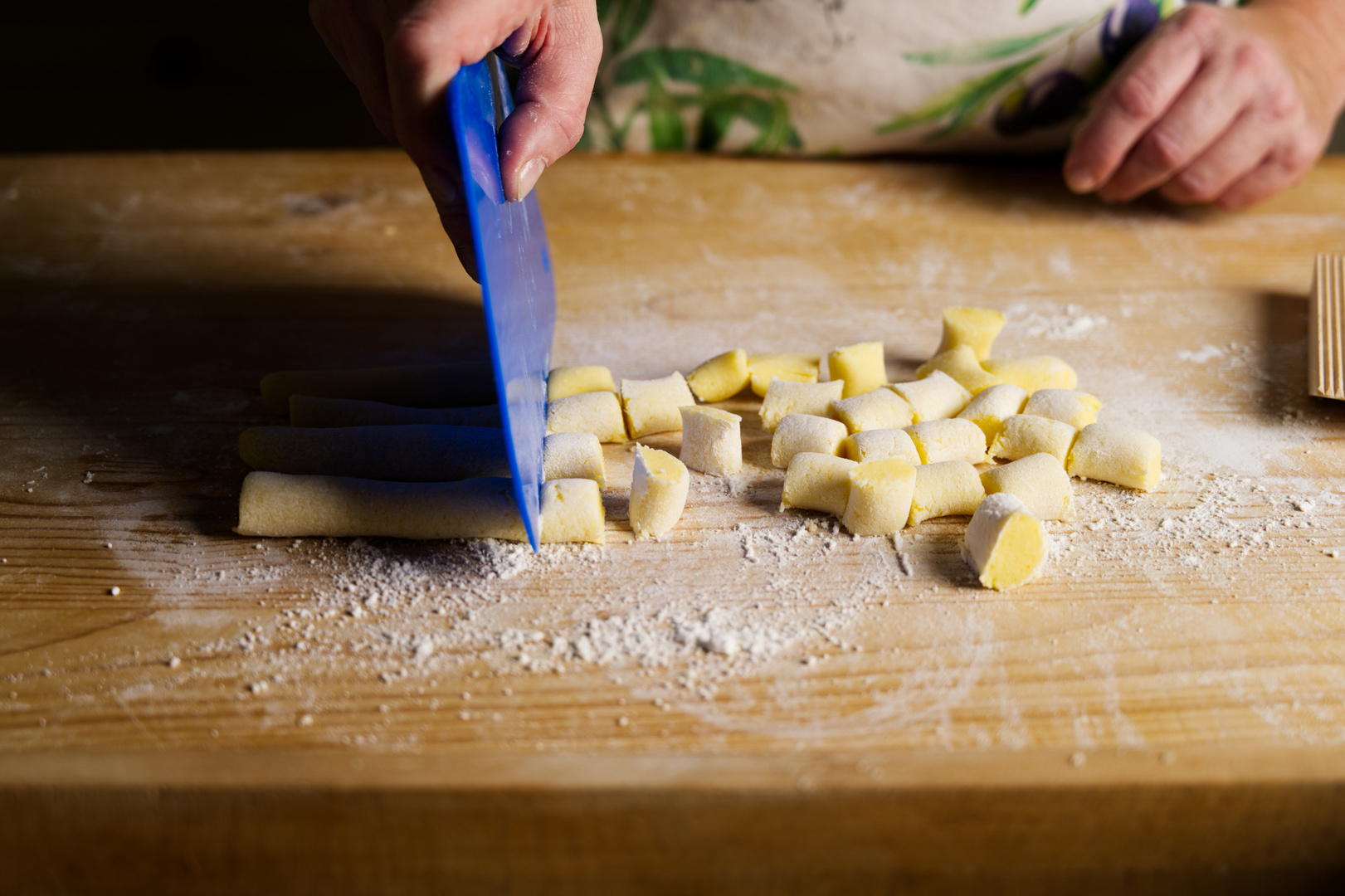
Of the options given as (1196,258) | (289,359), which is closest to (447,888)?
(289,359)

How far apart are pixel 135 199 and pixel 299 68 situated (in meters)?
2.52

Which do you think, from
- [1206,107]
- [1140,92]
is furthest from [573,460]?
[1206,107]

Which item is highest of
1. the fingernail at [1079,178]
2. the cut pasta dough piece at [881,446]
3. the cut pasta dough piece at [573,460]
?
the fingernail at [1079,178]

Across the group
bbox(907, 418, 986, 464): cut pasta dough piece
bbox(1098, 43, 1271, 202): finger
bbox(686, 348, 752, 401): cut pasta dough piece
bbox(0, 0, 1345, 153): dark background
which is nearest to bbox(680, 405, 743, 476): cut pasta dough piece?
bbox(686, 348, 752, 401): cut pasta dough piece

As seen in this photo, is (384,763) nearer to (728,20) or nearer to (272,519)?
(272,519)

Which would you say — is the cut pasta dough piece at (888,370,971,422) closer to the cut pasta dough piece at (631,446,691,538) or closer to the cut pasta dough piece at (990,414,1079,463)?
the cut pasta dough piece at (990,414,1079,463)

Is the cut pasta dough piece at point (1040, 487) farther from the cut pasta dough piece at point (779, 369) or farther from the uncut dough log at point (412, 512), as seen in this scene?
the uncut dough log at point (412, 512)

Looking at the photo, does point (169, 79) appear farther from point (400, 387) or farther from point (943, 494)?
point (943, 494)

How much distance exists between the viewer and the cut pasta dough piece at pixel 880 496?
1.30 m

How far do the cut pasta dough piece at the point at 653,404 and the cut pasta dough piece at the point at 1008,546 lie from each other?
0.49 m

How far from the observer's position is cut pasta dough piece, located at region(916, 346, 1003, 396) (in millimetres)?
1579

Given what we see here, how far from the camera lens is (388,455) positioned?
4.57 feet

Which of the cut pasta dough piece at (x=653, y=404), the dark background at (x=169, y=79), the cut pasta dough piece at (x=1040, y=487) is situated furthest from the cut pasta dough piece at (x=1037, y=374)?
the dark background at (x=169, y=79)

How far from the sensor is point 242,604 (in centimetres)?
122
